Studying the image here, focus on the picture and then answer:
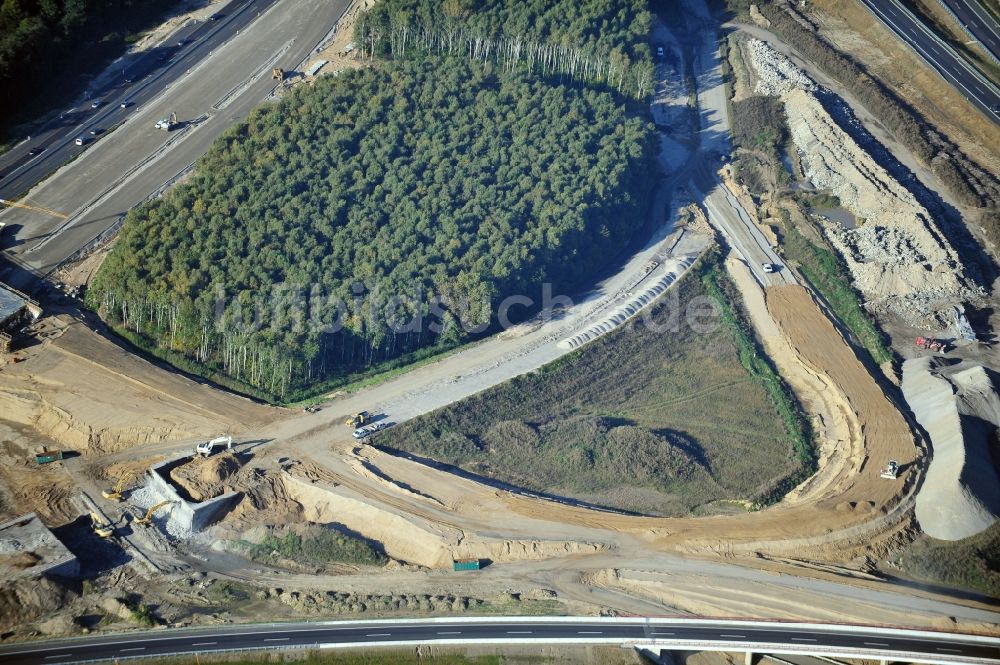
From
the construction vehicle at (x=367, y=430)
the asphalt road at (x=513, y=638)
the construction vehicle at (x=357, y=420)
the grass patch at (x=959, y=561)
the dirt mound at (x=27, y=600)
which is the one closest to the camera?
the asphalt road at (x=513, y=638)

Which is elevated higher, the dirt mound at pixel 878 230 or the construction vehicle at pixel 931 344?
the dirt mound at pixel 878 230

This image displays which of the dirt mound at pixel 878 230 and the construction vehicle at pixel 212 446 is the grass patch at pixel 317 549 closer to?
the construction vehicle at pixel 212 446

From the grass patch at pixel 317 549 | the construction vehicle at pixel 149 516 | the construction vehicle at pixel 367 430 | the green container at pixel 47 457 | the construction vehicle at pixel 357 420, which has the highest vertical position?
the construction vehicle at pixel 357 420

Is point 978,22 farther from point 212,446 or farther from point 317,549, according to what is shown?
point 212,446

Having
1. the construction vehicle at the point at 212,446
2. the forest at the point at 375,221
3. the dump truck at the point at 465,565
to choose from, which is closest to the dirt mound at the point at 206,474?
the construction vehicle at the point at 212,446

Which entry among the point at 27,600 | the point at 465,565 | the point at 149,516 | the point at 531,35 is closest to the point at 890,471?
the point at 465,565

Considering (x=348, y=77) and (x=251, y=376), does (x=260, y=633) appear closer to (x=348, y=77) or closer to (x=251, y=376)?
(x=251, y=376)
